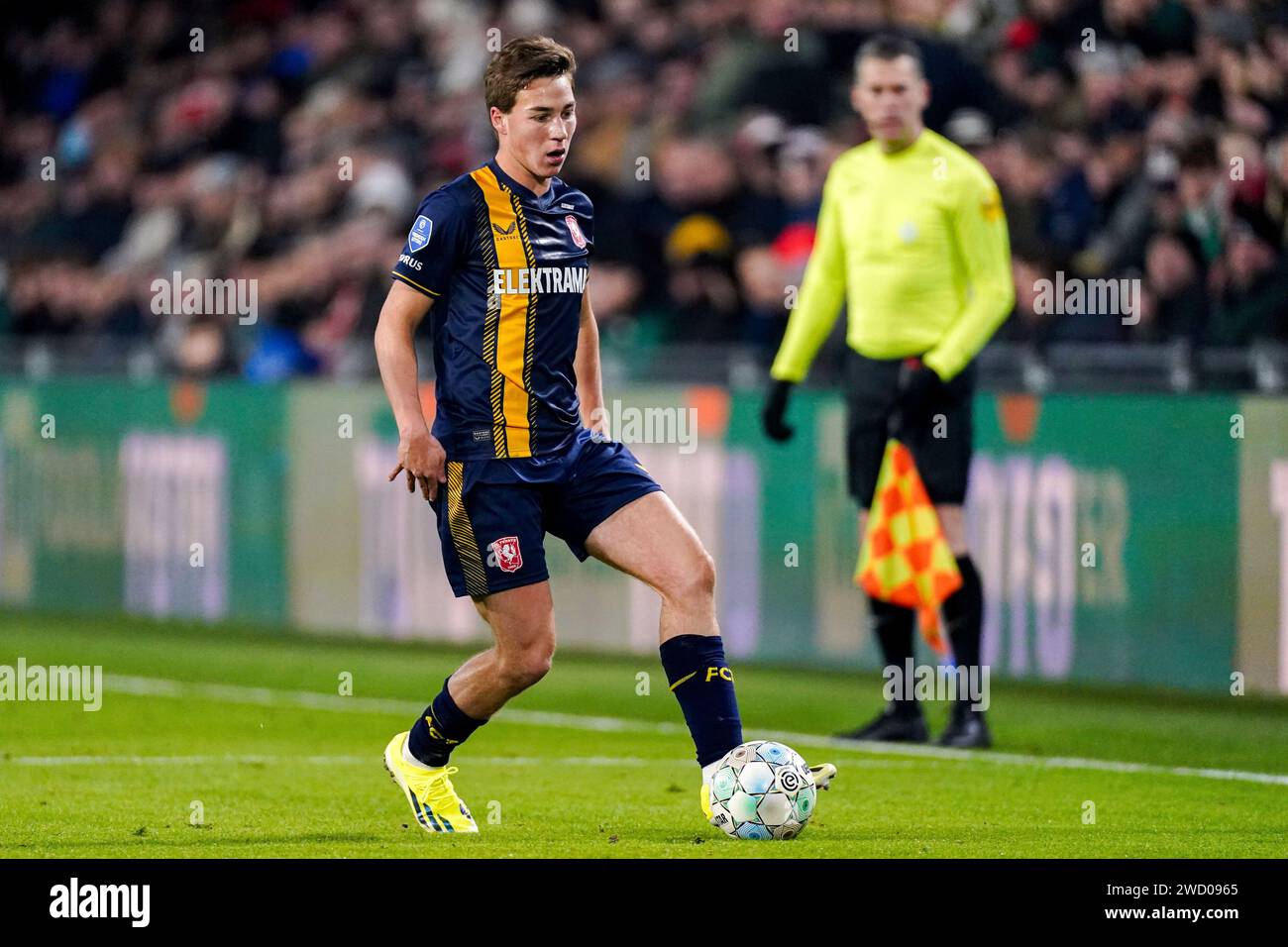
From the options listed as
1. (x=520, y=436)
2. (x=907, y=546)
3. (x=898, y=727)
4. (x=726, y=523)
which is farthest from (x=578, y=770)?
(x=726, y=523)

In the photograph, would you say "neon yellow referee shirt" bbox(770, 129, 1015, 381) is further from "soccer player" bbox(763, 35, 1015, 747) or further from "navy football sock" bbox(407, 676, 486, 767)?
"navy football sock" bbox(407, 676, 486, 767)

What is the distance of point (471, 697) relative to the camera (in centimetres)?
720

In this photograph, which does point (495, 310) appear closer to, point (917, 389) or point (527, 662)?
point (527, 662)

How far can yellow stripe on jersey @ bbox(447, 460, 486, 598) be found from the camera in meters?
7.07

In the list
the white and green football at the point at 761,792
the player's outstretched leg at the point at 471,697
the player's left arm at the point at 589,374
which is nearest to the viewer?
the white and green football at the point at 761,792

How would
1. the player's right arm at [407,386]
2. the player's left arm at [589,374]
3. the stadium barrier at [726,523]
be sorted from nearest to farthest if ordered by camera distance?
the player's right arm at [407,386] → the player's left arm at [589,374] → the stadium barrier at [726,523]

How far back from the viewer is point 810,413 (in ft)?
42.4

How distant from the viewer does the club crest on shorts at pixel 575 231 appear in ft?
23.8

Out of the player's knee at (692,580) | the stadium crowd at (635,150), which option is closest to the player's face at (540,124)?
the player's knee at (692,580)

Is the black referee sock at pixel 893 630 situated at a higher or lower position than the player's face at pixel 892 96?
lower

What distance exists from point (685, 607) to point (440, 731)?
816mm

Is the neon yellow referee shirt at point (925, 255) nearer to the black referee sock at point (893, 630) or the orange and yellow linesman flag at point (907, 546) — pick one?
the orange and yellow linesman flag at point (907, 546)

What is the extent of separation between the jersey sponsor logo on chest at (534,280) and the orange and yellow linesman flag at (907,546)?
122 inches
